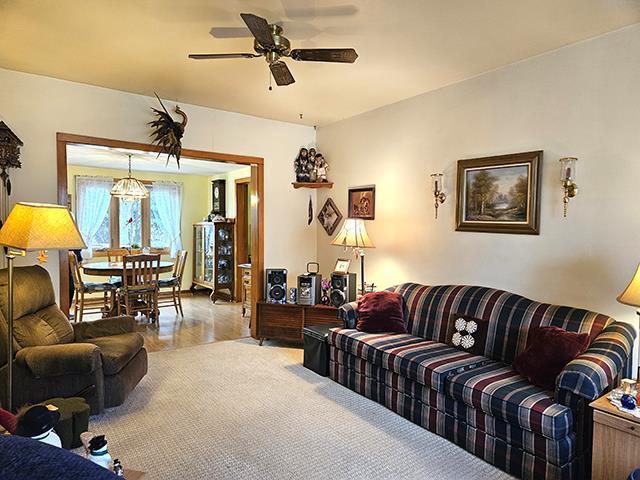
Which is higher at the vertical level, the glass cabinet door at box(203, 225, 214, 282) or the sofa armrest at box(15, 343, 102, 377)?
the glass cabinet door at box(203, 225, 214, 282)

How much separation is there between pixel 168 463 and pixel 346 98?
3502mm

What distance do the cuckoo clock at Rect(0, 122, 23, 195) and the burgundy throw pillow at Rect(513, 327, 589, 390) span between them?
4.24m

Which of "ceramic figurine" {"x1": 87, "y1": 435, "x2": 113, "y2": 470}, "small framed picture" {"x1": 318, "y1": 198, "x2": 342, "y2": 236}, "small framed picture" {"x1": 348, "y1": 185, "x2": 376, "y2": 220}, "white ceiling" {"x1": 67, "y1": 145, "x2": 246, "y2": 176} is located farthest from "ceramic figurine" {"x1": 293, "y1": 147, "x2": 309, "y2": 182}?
"ceramic figurine" {"x1": 87, "y1": 435, "x2": 113, "y2": 470}

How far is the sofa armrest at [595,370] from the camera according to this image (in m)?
2.14

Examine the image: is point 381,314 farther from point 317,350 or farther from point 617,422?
point 617,422

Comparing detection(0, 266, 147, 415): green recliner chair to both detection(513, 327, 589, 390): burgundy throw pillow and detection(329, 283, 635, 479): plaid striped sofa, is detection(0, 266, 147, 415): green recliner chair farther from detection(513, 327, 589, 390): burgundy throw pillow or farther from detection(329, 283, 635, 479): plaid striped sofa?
detection(513, 327, 589, 390): burgundy throw pillow

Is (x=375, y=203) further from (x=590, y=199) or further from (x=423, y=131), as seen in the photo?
(x=590, y=199)

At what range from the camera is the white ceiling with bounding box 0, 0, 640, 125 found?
2.44m

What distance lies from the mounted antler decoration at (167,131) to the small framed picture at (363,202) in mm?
2014

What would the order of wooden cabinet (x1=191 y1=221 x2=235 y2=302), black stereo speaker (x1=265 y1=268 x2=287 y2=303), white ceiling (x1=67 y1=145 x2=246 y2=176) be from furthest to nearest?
wooden cabinet (x1=191 y1=221 x2=235 y2=302)
white ceiling (x1=67 y1=145 x2=246 y2=176)
black stereo speaker (x1=265 y1=268 x2=287 y2=303)

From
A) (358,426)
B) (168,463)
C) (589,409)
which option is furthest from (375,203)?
(168,463)

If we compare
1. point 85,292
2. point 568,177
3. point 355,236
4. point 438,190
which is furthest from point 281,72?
point 85,292

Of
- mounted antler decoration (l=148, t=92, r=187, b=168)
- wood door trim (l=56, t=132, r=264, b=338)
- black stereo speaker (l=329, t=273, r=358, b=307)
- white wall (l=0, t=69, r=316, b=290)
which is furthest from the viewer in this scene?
black stereo speaker (l=329, t=273, r=358, b=307)

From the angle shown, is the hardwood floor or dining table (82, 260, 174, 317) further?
dining table (82, 260, 174, 317)
